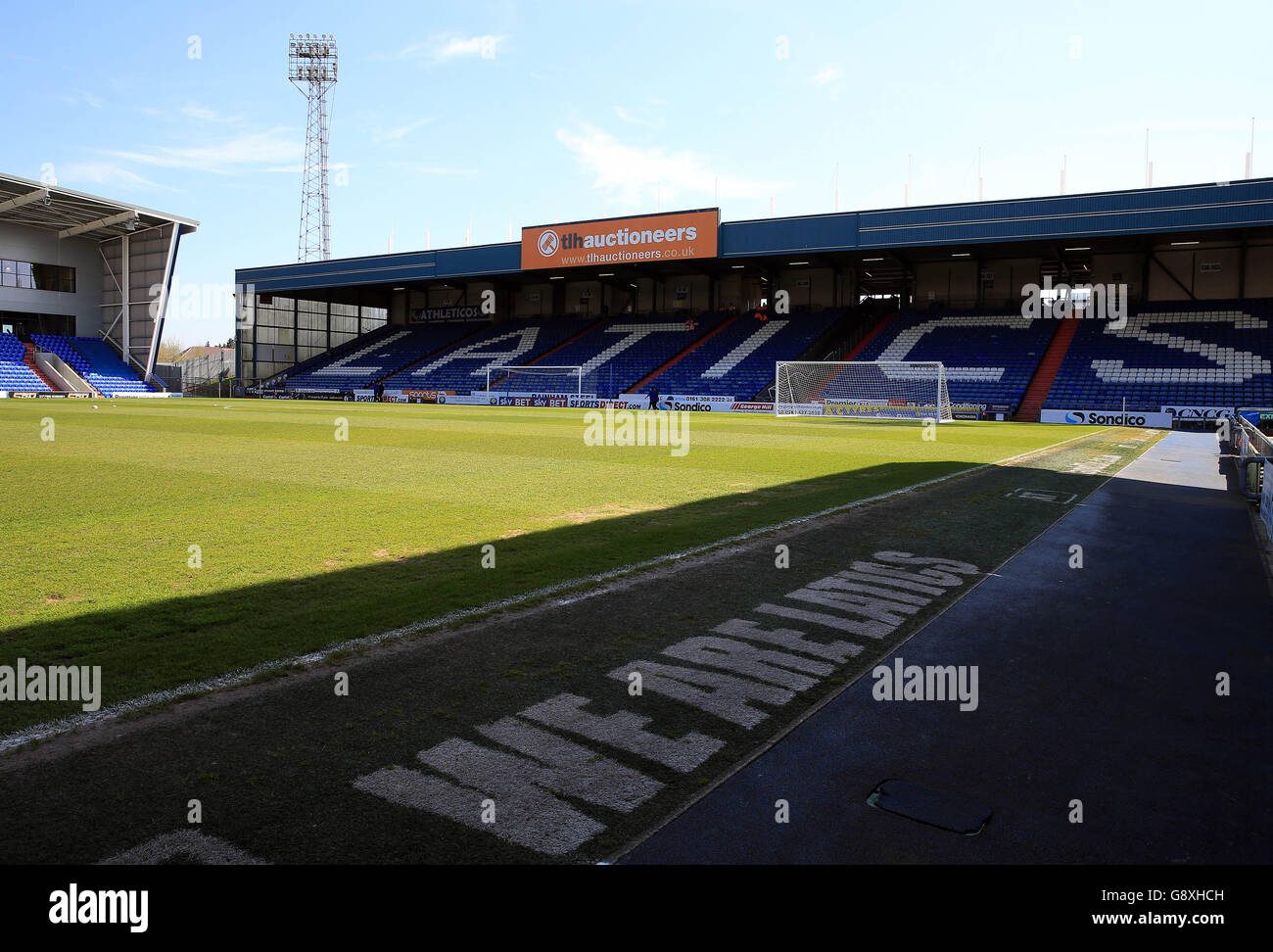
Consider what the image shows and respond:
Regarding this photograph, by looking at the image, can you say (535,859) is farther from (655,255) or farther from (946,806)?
(655,255)

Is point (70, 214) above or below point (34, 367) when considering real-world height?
above

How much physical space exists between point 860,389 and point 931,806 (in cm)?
4290

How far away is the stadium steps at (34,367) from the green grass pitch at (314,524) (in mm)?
36925

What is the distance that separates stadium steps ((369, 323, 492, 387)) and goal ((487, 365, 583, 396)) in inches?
300

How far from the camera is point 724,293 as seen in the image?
57.4 m

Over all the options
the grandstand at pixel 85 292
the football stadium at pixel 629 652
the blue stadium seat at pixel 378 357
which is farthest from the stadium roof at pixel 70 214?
the football stadium at pixel 629 652

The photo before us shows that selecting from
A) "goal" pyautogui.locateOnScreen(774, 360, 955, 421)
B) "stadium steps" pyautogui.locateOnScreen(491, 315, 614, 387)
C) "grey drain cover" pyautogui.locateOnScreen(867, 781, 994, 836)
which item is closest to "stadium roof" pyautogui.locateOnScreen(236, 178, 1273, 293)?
"stadium steps" pyautogui.locateOnScreen(491, 315, 614, 387)

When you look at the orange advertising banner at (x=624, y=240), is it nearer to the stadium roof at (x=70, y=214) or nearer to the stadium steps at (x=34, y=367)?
the stadium roof at (x=70, y=214)

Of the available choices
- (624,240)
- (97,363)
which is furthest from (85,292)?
(624,240)

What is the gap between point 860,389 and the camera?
4438 centimetres

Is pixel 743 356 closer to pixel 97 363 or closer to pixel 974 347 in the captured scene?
pixel 974 347

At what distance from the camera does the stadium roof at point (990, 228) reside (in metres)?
37.4

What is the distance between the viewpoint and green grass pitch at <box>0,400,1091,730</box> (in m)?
5.35

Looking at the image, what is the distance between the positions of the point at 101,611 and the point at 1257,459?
48.4 ft
